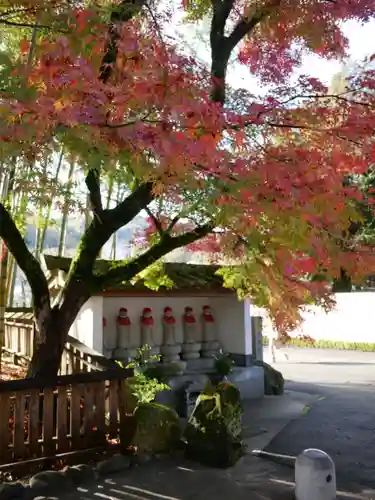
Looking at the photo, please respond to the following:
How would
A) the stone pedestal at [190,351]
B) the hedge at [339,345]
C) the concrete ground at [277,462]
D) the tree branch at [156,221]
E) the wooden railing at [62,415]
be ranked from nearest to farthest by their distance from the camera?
the concrete ground at [277,462]
the wooden railing at [62,415]
the tree branch at [156,221]
the stone pedestal at [190,351]
the hedge at [339,345]

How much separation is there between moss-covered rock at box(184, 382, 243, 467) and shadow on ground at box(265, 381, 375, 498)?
28.9 inches

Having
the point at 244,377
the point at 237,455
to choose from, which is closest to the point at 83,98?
the point at 237,455

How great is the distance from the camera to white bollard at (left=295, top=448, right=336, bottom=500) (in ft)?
15.3

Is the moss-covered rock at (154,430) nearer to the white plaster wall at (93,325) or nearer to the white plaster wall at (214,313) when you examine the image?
the white plaster wall at (93,325)

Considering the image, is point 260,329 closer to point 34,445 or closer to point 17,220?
point 17,220

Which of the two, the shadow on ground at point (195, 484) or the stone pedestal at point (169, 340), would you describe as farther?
the stone pedestal at point (169, 340)

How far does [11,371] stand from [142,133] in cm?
731

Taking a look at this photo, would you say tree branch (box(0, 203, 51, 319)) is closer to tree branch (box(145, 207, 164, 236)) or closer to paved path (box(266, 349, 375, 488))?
tree branch (box(145, 207, 164, 236))

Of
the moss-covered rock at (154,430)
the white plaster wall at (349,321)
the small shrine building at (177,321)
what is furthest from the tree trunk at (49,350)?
the white plaster wall at (349,321)

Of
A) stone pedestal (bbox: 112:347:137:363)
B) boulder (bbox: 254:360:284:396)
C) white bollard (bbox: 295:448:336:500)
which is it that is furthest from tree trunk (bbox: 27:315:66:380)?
boulder (bbox: 254:360:284:396)

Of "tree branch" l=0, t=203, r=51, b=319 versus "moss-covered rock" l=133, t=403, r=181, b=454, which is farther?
"moss-covered rock" l=133, t=403, r=181, b=454

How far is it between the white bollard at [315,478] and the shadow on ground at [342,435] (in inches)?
30.5

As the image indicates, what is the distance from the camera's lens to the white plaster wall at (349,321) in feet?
80.0

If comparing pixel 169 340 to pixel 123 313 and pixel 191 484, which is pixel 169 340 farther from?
pixel 191 484
